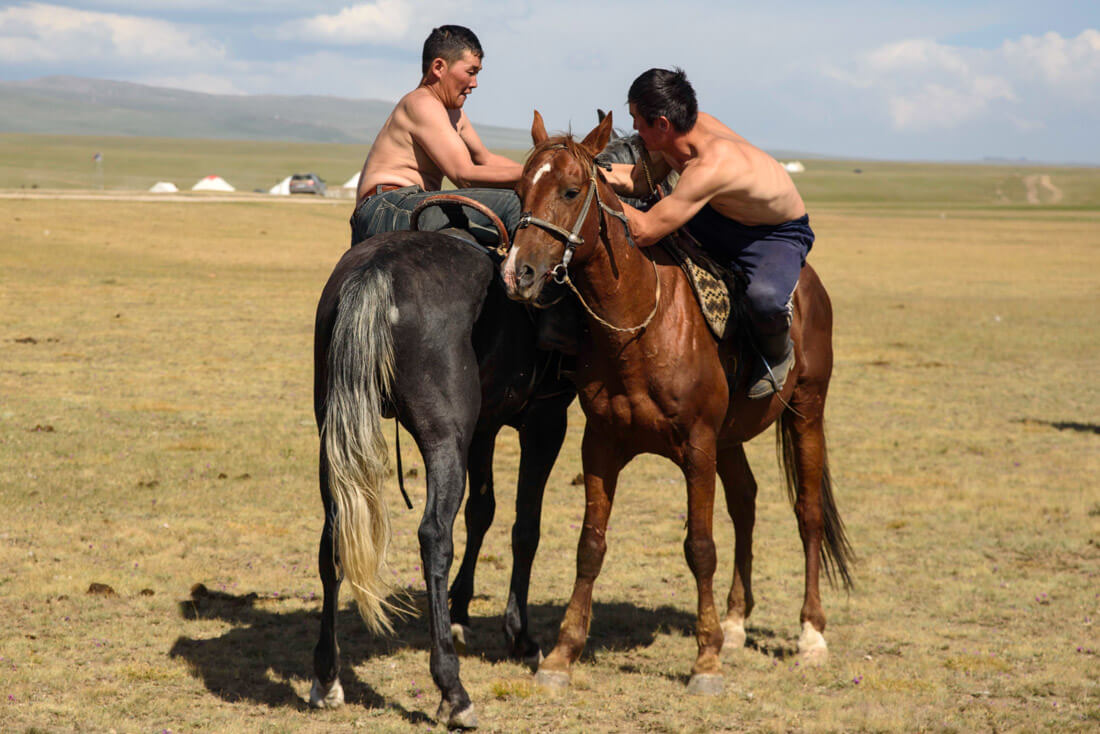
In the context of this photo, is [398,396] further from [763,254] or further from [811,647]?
[811,647]

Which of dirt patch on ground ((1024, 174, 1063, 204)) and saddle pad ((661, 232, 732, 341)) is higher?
dirt patch on ground ((1024, 174, 1063, 204))

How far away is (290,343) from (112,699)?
43.3ft

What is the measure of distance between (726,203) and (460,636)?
119 inches

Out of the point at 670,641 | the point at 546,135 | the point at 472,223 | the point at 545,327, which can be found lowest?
the point at 670,641

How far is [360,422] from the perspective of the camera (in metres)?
5.02

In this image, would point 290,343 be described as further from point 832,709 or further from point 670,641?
point 832,709

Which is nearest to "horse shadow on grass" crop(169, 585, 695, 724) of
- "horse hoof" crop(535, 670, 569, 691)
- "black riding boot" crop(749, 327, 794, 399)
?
"horse hoof" crop(535, 670, 569, 691)

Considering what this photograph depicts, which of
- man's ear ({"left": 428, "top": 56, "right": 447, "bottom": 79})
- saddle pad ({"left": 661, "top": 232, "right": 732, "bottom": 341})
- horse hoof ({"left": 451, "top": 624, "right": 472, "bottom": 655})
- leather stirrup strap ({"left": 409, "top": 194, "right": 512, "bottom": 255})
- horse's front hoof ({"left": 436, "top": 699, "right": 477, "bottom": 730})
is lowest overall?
horse hoof ({"left": 451, "top": 624, "right": 472, "bottom": 655})

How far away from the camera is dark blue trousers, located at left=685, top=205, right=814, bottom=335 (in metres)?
5.93

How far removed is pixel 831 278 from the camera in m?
31.9

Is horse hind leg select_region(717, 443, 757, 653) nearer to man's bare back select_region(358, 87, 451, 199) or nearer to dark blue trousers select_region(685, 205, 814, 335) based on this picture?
dark blue trousers select_region(685, 205, 814, 335)

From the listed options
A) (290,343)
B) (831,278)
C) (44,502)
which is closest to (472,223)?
(44,502)

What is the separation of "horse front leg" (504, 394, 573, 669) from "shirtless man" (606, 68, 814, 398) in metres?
1.20

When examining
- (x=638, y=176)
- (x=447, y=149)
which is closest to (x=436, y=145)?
(x=447, y=149)
